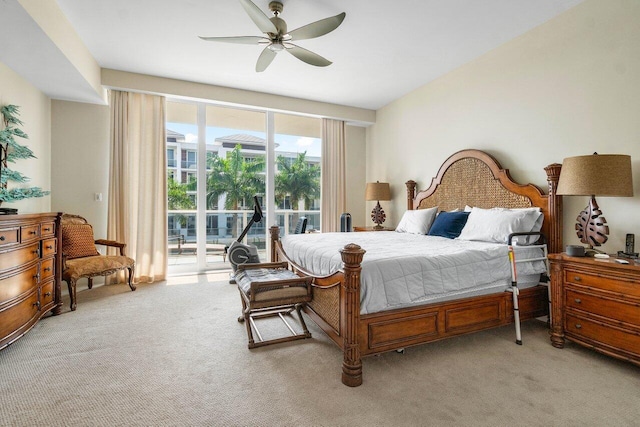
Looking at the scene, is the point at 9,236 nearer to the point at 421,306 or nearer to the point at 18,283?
the point at 18,283

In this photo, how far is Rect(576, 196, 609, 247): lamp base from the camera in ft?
7.77

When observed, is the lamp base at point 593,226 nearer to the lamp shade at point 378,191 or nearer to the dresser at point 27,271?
the lamp shade at point 378,191

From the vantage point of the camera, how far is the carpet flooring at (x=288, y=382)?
162 centimetres

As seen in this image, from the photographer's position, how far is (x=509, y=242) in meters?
2.61

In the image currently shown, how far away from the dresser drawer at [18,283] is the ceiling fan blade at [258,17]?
2.78 m

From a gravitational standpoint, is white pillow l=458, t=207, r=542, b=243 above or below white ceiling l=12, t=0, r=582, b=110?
below

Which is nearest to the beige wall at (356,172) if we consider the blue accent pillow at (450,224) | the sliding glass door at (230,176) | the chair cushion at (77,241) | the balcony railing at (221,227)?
the sliding glass door at (230,176)

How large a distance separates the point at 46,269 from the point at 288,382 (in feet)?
9.07

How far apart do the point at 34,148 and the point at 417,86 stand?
5.21 m

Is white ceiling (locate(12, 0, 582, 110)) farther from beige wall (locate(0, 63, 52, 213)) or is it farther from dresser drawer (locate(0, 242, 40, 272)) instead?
dresser drawer (locate(0, 242, 40, 272))

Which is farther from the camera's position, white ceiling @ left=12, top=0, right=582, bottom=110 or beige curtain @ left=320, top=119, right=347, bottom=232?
beige curtain @ left=320, top=119, right=347, bottom=232

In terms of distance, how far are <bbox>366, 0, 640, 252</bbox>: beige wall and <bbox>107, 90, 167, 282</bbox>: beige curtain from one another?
159 inches

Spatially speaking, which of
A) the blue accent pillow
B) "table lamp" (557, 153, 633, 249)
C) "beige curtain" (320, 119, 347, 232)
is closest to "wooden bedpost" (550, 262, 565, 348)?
"table lamp" (557, 153, 633, 249)

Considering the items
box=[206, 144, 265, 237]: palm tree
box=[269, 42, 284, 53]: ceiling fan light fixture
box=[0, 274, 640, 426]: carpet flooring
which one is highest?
box=[269, 42, 284, 53]: ceiling fan light fixture
